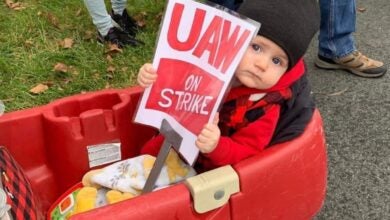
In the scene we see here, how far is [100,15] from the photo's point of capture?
103 inches

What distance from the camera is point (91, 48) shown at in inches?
107

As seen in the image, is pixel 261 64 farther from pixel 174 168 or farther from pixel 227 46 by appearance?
pixel 174 168

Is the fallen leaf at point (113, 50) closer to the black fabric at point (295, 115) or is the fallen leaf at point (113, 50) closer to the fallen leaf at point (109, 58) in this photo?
the fallen leaf at point (109, 58)

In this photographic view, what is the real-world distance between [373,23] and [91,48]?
152cm

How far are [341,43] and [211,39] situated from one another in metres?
1.35

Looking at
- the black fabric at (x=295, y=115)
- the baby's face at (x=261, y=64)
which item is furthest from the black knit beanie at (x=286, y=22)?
the black fabric at (x=295, y=115)

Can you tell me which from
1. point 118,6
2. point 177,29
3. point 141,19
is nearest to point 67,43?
point 118,6

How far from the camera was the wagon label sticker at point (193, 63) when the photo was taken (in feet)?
4.20

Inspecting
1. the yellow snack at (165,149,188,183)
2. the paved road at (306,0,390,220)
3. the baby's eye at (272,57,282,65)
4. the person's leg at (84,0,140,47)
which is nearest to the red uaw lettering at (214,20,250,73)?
the baby's eye at (272,57,282,65)

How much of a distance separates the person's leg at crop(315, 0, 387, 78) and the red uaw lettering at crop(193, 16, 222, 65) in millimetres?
1243

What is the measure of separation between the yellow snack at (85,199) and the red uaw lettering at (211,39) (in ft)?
1.78

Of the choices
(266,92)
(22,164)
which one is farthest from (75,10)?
(266,92)

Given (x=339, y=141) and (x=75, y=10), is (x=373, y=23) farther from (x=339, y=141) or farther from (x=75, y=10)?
(x=75, y=10)

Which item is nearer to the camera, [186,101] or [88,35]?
[186,101]
